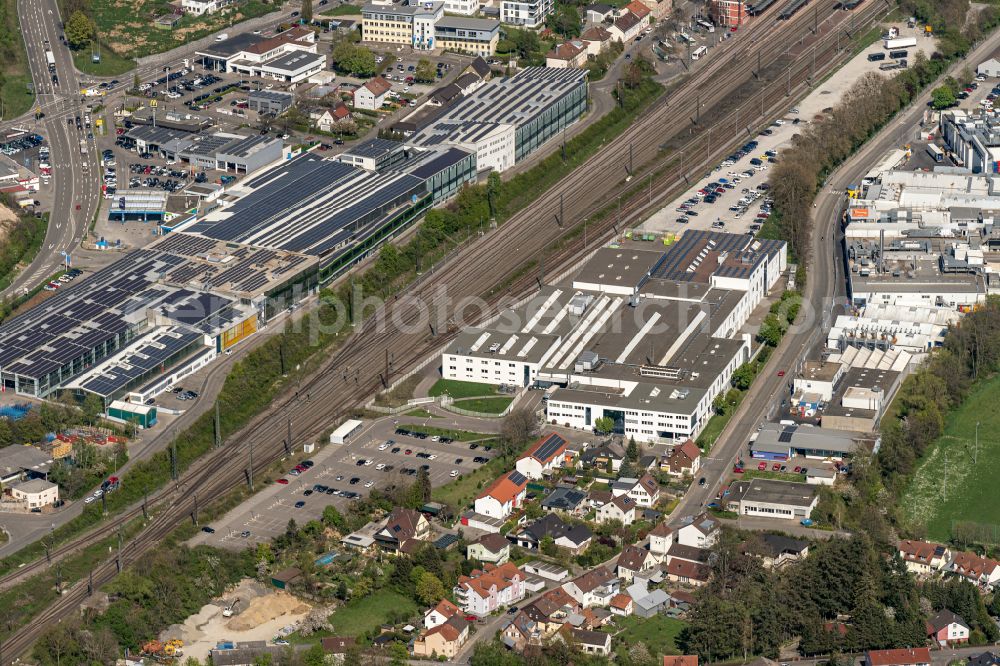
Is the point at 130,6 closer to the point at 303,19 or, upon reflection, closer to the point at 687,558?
the point at 303,19

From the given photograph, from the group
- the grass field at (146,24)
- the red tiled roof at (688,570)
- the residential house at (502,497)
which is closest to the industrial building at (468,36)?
the grass field at (146,24)

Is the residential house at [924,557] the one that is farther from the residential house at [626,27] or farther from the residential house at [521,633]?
the residential house at [626,27]

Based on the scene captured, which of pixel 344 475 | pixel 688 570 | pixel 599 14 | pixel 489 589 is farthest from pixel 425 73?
pixel 489 589

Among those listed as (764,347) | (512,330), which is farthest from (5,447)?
(764,347)

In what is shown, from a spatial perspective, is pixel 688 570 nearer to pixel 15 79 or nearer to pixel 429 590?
pixel 429 590

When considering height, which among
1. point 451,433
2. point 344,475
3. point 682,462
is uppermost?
point 682,462

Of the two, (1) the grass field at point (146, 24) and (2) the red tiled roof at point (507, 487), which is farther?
(1) the grass field at point (146, 24)
